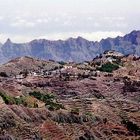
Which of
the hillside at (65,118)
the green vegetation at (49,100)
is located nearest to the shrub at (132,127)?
the hillside at (65,118)

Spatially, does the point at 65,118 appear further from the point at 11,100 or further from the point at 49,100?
the point at 49,100

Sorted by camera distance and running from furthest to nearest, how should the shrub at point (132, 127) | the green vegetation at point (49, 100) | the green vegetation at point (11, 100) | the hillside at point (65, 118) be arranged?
the green vegetation at point (49, 100)
the shrub at point (132, 127)
the green vegetation at point (11, 100)
the hillside at point (65, 118)

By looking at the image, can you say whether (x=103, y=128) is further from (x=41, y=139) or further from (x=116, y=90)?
(x=116, y=90)

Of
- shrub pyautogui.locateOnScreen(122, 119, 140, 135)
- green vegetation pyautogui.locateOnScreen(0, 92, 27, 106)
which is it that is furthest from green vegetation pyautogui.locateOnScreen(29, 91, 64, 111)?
shrub pyautogui.locateOnScreen(122, 119, 140, 135)

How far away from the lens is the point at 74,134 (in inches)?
4385

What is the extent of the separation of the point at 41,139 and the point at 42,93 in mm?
65197

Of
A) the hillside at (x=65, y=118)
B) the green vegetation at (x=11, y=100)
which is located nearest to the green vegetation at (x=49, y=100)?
the hillside at (x=65, y=118)

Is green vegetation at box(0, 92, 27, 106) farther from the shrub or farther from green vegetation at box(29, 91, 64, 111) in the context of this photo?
the shrub

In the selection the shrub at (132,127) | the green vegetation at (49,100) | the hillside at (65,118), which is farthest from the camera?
the green vegetation at (49,100)

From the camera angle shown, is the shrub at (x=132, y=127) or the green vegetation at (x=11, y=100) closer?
the green vegetation at (x=11, y=100)

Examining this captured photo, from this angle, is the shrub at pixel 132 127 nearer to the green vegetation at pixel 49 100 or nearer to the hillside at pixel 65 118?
the hillside at pixel 65 118

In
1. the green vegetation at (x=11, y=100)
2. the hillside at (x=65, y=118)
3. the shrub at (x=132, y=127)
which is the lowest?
the shrub at (x=132, y=127)

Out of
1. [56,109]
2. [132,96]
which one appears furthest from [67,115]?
[132,96]

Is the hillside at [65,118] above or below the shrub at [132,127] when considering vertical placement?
above
